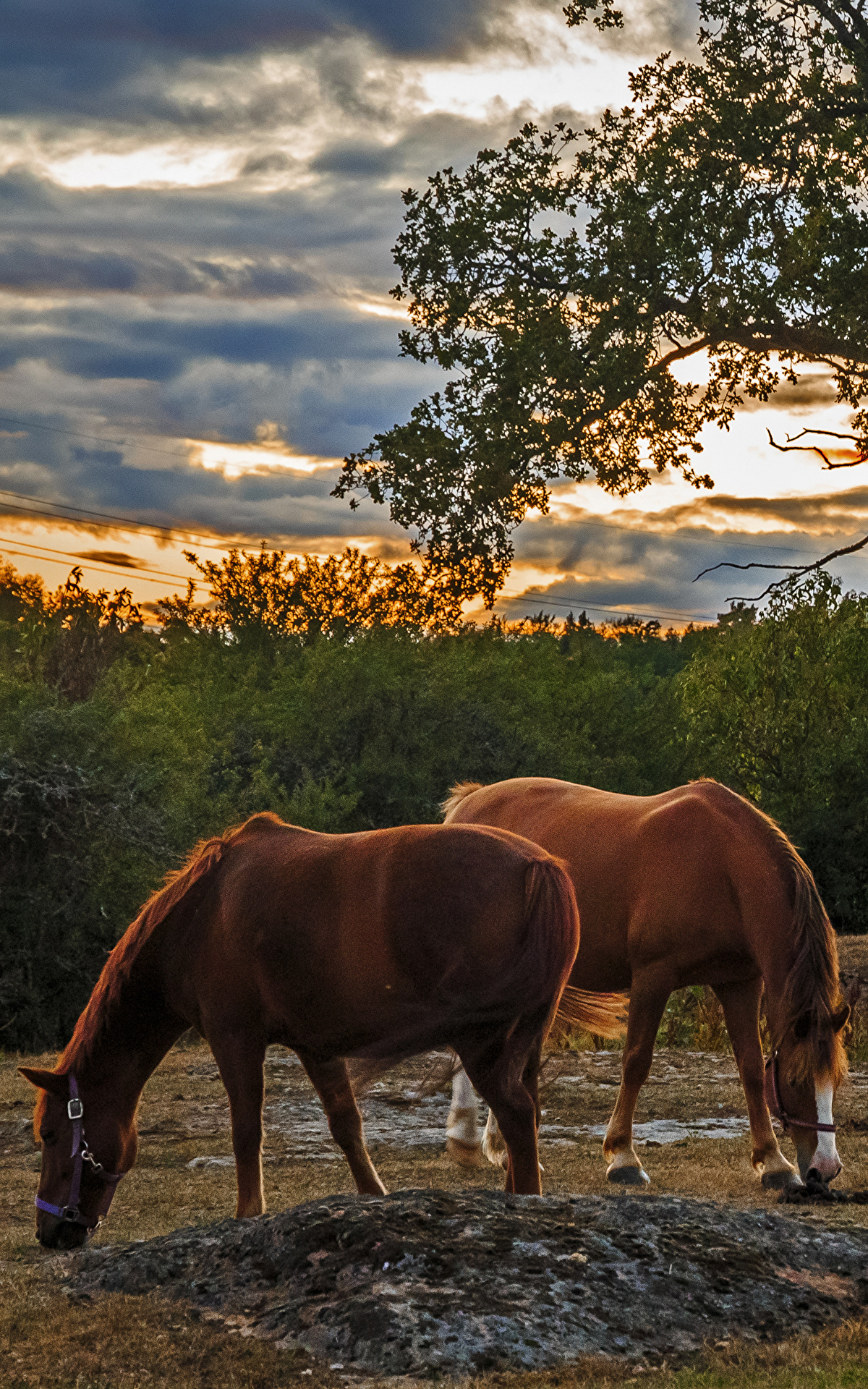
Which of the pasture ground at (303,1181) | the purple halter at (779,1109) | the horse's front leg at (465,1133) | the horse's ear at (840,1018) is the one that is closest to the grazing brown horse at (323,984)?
the pasture ground at (303,1181)

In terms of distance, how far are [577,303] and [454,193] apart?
7.12ft

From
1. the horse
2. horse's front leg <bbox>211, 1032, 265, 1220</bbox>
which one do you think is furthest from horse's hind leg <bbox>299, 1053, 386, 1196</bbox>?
the horse

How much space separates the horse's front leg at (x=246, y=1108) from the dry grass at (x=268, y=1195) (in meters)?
0.71

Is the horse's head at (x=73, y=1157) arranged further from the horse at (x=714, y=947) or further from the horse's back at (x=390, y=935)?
the horse at (x=714, y=947)

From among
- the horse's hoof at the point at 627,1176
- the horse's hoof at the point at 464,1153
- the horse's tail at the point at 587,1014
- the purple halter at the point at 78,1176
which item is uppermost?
the horse's tail at the point at 587,1014

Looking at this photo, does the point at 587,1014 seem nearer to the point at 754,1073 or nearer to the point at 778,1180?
the point at 754,1073

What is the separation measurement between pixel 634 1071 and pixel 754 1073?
704 mm

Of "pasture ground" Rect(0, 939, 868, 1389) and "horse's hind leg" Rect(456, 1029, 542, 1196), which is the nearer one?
"pasture ground" Rect(0, 939, 868, 1389)

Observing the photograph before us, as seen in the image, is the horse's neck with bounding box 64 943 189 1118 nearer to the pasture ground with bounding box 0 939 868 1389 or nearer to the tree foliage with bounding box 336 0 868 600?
the pasture ground with bounding box 0 939 868 1389

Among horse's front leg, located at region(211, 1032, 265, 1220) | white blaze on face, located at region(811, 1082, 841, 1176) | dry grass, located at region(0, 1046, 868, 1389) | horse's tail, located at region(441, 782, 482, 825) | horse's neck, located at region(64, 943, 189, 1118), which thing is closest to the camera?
dry grass, located at region(0, 1046, 868, 1389)

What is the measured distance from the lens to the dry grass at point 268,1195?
161 inches

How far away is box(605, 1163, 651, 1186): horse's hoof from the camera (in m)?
7.20

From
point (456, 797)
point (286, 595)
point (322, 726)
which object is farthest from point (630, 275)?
point (286, 595)

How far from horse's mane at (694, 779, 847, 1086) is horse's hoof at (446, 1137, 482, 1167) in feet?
7.10
